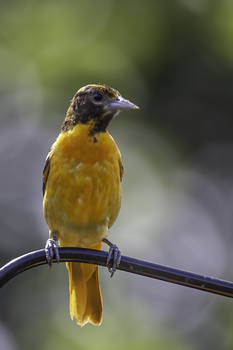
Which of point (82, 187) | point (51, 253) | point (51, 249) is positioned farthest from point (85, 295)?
point (51, 253)

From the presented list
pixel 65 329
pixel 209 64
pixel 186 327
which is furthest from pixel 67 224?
pixel 209 64

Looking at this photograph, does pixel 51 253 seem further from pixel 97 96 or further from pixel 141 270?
pixel 97 96

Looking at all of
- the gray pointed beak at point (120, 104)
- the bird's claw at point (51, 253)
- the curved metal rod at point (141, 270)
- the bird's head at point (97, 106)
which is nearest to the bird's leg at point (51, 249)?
the bird's claw at point (51, 253)

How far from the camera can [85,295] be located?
5.66 m

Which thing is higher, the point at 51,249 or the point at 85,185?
the point at 85,185

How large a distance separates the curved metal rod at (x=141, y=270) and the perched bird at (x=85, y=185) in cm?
142

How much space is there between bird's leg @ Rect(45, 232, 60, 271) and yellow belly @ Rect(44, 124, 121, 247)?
0.06 metres

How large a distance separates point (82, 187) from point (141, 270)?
183 cm

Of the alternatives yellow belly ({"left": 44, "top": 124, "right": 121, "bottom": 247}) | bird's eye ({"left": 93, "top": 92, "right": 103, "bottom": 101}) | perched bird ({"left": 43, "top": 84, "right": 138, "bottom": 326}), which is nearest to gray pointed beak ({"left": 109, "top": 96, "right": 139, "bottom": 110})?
perched bird ({"left": 43, "top": 84, "right": 138, "bottom": 326})

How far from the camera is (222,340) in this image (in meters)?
7.63

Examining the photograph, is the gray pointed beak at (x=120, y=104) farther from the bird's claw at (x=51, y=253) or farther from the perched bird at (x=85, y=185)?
the bird's claw at (x=51, y=253)

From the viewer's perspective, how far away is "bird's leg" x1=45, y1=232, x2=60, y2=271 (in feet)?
13.5

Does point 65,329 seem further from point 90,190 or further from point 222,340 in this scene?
point 90,190

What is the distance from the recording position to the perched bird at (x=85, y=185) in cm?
546
